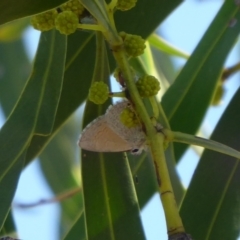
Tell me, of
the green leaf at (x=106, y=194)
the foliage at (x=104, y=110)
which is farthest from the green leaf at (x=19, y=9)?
the green leaf at (x=106, y=194)

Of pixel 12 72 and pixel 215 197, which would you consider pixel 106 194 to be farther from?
pixel 12 72

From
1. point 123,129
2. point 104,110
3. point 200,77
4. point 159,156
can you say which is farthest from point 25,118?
point 200,77

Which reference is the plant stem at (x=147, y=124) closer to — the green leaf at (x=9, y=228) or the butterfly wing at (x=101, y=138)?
the butterfly wing at (x=101, y=138)

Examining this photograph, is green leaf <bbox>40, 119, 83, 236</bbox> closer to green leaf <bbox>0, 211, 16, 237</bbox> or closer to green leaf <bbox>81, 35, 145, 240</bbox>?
green leaf <bbox>0, 211, 16, 237</bbox>

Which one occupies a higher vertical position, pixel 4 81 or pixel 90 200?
pixel 4 81

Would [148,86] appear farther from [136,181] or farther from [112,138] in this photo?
[136,181]

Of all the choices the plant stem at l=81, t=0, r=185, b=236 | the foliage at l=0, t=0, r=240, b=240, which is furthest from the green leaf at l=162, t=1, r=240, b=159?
the plant stem at l=81, t=0, r=185, b=236

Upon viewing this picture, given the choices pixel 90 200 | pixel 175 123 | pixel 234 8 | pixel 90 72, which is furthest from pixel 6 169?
pixel 234 8
